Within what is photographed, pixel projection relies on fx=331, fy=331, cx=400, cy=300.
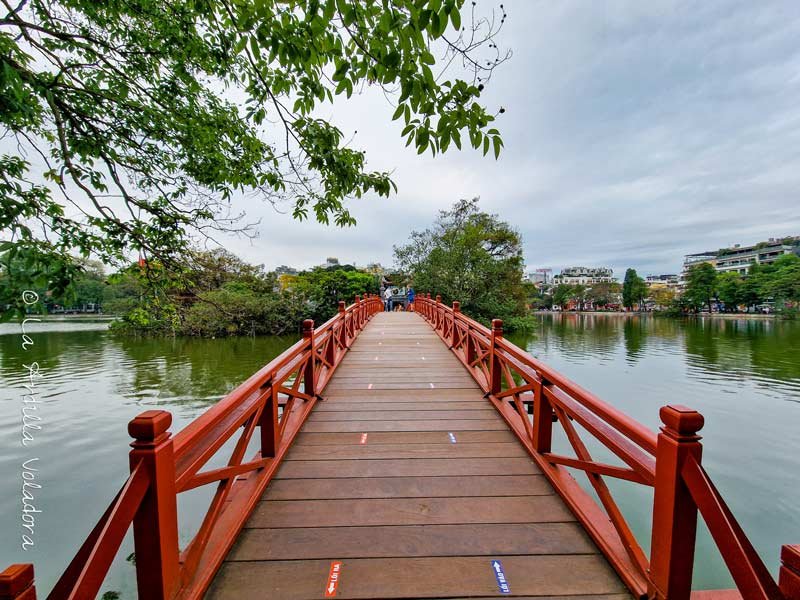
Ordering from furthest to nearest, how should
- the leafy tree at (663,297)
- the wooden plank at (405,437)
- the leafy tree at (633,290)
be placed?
1. the leafy tree at (633,290)
2. the leafy tree at (663,297)
3. the wooden plank at (405,437)

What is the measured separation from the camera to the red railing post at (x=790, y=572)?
1.00 metres

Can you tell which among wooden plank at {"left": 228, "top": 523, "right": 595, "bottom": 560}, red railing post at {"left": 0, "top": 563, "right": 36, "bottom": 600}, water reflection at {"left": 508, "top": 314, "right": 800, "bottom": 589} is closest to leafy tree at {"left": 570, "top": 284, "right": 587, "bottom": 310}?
water reflection at {"left": 508, "top": 314, "right": 800, "bottom": 589}

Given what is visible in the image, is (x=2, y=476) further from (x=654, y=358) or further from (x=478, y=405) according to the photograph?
→ (x=654, y=358)

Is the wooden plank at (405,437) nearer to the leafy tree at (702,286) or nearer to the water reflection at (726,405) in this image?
the water reflection at (726,405)

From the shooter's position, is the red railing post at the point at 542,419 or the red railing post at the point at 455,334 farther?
the red railing post at the point at 455,334

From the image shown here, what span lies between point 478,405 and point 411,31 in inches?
135

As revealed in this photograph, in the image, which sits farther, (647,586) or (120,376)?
(120,376)

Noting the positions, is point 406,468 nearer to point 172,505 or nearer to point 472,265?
point 172,505

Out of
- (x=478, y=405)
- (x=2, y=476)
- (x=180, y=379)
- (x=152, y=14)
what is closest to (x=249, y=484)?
(x=478, y=405)

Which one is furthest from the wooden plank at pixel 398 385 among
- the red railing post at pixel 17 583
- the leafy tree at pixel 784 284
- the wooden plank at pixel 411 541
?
the leafy tree at pixel 784 284

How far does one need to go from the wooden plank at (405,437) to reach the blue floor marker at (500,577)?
1284 millimetres

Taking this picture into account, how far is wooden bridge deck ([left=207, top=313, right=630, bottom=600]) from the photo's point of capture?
5.08 ft

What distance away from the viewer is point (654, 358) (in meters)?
16.0

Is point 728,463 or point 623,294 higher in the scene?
point 623,294
